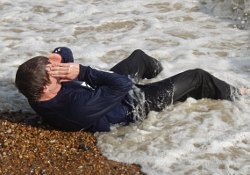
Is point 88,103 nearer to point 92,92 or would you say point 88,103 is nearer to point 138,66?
point 92,92

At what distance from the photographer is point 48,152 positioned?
4258 millimetres

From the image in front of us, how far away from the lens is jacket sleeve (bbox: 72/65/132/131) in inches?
170

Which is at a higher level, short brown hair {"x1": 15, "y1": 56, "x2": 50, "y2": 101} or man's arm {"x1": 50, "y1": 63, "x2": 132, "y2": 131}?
short brown hair {"x1": 15, "y1": 56, "x2": 50, "y2": 101}

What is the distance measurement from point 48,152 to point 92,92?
2.30 ft

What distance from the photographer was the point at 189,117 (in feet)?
15.9

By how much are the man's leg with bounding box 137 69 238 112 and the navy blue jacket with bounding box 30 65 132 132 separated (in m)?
0.35

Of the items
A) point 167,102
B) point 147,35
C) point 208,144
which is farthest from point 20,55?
point 208,144

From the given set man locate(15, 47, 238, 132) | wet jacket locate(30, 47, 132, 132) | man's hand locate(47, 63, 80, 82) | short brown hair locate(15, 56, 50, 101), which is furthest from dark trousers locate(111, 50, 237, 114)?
short brown hair locate(15, 56, 50, 101)

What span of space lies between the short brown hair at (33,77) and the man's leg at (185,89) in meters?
1.18

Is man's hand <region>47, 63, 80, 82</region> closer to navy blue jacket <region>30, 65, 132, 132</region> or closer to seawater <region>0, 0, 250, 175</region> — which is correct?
navy blue jacket <region>30, 65, 132, 132</region>

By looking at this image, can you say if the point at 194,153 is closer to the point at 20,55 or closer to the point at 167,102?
the point at 167,102

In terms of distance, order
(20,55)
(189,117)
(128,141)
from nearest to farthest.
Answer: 1. (128,141)
2. (189,117)
3. (20,55)

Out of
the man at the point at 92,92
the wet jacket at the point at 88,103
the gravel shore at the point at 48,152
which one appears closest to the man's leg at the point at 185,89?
the man at the point at 92,92

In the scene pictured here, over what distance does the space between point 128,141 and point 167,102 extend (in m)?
0.76
